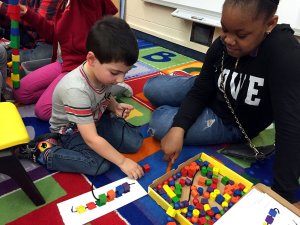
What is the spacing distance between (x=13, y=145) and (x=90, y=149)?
321 mm

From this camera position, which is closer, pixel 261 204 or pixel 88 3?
pixel 261 204

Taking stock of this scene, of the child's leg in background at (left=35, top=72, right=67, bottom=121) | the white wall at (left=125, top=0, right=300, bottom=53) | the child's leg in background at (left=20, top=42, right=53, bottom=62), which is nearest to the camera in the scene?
the child's leg in background at (left=35, top=72, right=67, bottom=121)

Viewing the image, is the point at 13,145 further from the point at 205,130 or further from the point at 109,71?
the point at 205,130

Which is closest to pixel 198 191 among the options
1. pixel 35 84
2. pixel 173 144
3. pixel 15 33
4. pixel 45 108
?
pixel 173 144

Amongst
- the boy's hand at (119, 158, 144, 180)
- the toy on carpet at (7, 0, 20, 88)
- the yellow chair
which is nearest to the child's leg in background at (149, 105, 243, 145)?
the boy's hand at (119, 158, 144, 180)

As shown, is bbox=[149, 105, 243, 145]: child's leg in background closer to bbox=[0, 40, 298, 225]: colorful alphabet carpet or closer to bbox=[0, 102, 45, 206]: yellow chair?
bbox=[0, 40, 298, 225]: colorful alphabet carpet

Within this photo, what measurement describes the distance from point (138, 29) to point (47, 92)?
1557mm

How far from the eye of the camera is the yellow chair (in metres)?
0.73

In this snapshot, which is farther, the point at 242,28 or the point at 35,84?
the point at 35,84

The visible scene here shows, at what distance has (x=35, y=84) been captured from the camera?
4.48 ft

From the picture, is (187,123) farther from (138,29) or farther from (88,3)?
(138,29)

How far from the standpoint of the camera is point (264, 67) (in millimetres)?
941

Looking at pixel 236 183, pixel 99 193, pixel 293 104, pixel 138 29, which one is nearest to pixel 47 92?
pixel 99 193

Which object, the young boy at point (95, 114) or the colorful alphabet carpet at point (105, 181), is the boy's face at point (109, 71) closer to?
the young boy at point (95, 114)
